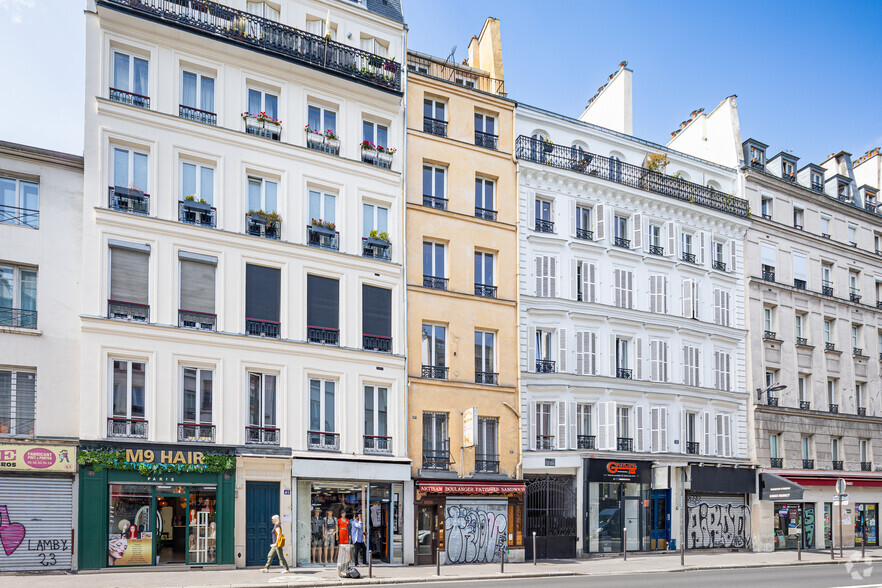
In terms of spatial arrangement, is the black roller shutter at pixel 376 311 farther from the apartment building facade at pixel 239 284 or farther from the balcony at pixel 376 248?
the balcony at pixel 376 248

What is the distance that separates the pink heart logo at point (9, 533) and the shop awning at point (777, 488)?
25968 mm

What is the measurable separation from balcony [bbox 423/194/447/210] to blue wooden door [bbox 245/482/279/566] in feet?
37.6

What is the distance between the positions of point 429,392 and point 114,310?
10.7 m

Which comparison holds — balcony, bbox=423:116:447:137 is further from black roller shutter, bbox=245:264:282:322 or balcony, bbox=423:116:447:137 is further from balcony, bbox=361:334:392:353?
black roller shutter, bbox=245:264:282:322

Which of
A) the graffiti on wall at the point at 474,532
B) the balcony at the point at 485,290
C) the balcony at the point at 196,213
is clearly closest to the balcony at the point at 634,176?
the balcony at the point at 485,290

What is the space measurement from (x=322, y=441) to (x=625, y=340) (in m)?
14.2

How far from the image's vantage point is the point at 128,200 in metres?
24.0

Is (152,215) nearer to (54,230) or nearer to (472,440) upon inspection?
(54,230)

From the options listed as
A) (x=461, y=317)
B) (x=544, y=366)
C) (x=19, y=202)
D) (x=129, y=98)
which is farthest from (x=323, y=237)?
(x=544, y=366)

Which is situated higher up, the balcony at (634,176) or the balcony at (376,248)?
the balcony at (634,176)

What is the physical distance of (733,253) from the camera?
128ft

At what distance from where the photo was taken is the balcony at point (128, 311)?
23.3m

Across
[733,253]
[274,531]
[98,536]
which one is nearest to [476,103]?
[733,253]

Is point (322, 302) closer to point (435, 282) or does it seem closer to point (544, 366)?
point (435, 282)
